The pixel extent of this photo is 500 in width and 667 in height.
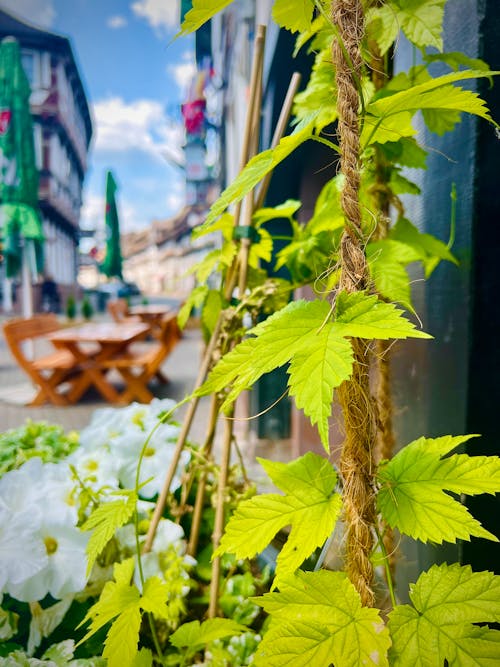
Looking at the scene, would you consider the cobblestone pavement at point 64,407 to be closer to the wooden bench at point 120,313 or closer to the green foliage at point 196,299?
the wooden bench at point 120,313

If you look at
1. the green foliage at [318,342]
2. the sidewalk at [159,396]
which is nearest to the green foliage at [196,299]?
the green foliage at [318,342]

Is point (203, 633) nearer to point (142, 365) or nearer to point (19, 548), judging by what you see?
point (19, 548)

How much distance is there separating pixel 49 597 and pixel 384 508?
2.74ft

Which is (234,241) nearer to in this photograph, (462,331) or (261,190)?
(261,190)

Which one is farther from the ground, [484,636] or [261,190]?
[261,190]

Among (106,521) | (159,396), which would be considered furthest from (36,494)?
(159,396)

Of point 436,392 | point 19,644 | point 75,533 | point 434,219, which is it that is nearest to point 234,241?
point 434,219

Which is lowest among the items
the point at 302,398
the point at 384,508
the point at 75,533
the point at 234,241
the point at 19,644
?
the point at 19,644

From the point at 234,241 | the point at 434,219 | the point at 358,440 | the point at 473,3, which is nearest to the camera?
the point at 358,440

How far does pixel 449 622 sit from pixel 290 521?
233 mm

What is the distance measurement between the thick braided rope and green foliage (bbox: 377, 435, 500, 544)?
4 cm

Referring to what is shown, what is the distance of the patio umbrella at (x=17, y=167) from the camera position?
5.59 m

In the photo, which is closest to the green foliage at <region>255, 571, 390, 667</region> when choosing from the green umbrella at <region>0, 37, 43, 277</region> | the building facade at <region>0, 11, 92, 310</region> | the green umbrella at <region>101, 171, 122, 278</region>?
the building facade at <region>0, 11, 92, 310</region>

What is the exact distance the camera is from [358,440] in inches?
26.5
